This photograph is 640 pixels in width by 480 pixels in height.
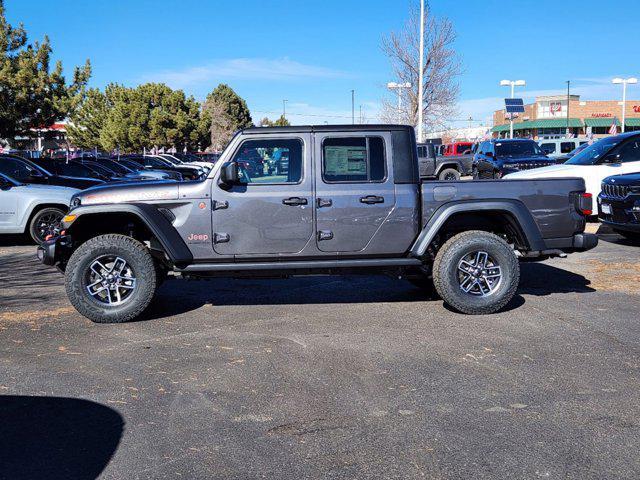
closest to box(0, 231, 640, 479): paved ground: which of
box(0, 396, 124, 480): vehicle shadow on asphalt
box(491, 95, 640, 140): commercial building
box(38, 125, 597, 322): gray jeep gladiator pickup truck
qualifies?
box(0, 396, 124, 480): vehicle shadow on asphalt

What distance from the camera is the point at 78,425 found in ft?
13.0

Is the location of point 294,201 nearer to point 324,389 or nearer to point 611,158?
point 324,389

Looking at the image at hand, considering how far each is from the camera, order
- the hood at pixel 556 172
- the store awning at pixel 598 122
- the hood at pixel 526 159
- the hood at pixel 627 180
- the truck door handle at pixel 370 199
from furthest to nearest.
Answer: the store awning at pixel 598 122 < the hood at pixel 526 159 < the hood at pixel 556 172 < the hood at pixel 627 180 < the truck door handle at pixel 370 199

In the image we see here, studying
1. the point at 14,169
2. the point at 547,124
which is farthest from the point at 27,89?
the point at 547,124

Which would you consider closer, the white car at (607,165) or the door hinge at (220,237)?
the door hinge at (220,237)

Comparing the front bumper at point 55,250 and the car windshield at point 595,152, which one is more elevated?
the car windshield at point 595,152

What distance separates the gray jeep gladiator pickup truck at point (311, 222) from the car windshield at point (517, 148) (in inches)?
570

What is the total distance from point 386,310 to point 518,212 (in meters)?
1.68

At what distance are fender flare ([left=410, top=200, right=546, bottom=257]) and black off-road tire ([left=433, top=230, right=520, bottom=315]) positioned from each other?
25cm

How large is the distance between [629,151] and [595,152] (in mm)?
694

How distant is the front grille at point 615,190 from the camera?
10.9 metres

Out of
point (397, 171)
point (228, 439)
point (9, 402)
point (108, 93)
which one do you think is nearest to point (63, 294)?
point (9, 402)

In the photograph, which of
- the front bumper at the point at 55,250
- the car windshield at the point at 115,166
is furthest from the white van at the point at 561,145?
the front bumper at the point at 55,250

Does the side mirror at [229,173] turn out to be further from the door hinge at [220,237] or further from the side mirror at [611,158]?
the side mirror at [611,158]
